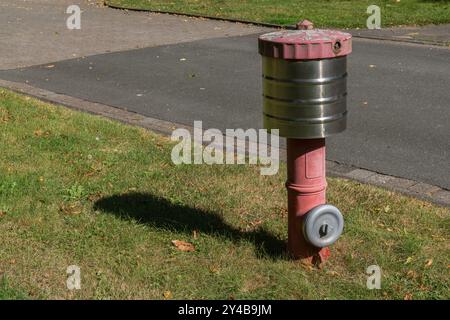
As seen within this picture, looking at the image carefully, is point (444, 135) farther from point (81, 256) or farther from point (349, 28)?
point (349, 28)

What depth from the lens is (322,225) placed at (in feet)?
15.0

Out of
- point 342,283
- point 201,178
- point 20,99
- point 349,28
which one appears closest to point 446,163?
point 201,178

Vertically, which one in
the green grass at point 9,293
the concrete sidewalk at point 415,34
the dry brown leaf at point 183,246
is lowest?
the green grass at point 9,293

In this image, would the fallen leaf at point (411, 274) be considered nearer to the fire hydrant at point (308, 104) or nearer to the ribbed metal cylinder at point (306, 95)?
the fire hydrant at point (308, 104)

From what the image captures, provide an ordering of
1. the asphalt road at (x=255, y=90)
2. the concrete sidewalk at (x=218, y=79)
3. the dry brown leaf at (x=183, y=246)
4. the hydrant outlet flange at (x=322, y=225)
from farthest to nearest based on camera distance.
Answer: the concrete sidewalk at (x=218, y=79)
the asphalt road at (x=255, y=90)
the dry brown leaf at (x=183, y=246)
the hydrant outlet flange at (x=322, y=225)

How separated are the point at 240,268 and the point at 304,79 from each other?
4.23 ft

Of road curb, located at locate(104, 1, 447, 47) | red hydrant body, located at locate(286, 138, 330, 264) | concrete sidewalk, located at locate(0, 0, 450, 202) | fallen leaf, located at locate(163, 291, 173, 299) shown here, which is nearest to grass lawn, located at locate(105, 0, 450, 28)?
road curb, located at locate(104, 1, 447, 47)

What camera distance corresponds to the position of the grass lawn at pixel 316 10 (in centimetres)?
1563

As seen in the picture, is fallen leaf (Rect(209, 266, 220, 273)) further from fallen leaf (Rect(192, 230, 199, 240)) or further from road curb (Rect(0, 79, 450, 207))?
road curb (Rect(0, 79, 450, 207))

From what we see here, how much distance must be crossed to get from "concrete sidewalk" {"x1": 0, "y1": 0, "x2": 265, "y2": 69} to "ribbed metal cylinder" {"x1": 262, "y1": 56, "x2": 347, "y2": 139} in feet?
30.0

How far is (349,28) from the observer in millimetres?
15133

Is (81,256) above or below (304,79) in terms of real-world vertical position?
below

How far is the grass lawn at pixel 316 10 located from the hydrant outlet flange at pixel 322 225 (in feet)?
36.3

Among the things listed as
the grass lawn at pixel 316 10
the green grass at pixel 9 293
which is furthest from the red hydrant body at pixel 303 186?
the grass lawn at pixel 316 10
